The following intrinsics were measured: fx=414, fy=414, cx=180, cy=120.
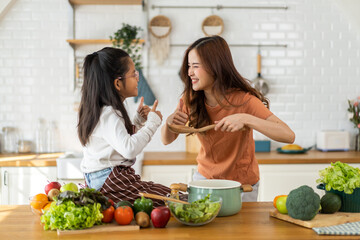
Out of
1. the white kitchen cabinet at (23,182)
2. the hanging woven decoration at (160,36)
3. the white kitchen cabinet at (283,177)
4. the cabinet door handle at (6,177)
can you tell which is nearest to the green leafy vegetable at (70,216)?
the white kitchen cabinet at (23,182)

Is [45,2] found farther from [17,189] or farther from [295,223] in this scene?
[295,223]

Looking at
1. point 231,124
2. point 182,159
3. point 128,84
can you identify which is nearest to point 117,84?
point 128,84

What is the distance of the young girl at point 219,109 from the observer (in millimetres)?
2232

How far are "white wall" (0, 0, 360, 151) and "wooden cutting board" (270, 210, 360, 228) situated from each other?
2757 mm

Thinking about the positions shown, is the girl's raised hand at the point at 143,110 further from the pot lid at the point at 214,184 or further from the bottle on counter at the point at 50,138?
the bottle on counter at the point at 50,138

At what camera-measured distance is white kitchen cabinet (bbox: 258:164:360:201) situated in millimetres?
3898

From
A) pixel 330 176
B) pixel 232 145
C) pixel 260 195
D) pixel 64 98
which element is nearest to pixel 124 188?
pixel 232 145

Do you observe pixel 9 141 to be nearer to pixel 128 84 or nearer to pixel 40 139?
pixel 40 139

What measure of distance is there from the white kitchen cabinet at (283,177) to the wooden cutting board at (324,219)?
2.04 metres

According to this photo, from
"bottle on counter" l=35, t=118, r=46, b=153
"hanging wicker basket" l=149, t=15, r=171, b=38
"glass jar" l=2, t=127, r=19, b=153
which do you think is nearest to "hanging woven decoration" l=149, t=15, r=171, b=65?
"hanging wicker basket" l=149, t=15, r=171, b=38

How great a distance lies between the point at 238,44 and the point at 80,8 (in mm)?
1742

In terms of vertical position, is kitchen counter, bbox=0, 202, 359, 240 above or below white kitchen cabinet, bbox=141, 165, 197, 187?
above

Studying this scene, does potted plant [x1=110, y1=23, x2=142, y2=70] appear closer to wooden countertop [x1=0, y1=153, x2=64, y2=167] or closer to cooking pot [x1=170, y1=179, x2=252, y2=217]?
wooden countertop [x1=0, y1=153, x2=64, y2=167]

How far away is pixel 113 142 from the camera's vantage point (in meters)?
2.02
